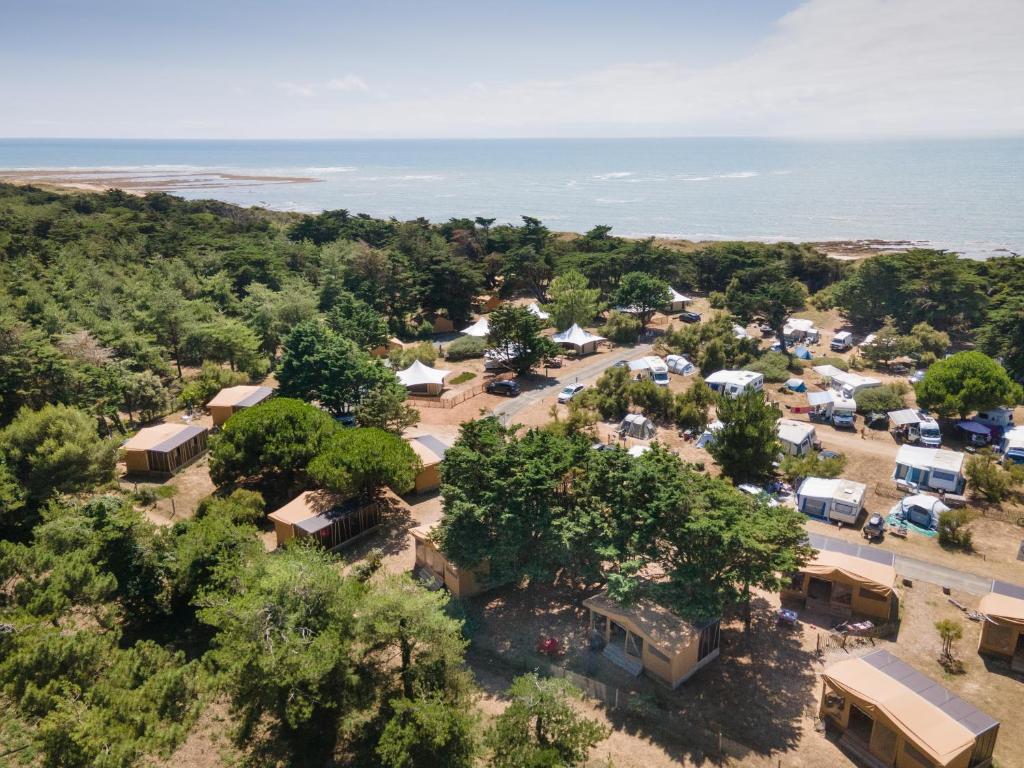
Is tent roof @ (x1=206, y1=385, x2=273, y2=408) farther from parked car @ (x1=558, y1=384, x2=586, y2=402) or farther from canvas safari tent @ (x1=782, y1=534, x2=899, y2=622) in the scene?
canvas safari tent @ (x1=782, y1=534, x2=899, y2=622)

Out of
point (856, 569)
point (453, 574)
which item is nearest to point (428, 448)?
point (453, 574)

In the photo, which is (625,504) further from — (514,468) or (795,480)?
(795,480)

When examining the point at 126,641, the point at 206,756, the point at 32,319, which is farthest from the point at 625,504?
the point at 32,319

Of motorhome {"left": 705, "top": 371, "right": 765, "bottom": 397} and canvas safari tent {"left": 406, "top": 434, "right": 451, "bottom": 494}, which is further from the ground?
motorhome {"left": 705, "top": 371, "right": 765, "bottom": 397}

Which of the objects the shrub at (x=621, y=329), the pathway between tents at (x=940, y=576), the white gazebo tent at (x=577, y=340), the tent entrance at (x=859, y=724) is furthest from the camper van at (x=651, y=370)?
the tent entrance at (x=859, y=724)

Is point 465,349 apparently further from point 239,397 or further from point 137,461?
point 137,461

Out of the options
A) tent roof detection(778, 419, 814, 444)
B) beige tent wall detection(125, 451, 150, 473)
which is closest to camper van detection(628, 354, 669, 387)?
tent roof detection(778, 419, 814, 444)

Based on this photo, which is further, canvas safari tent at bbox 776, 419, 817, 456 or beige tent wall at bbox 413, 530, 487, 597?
canvas safari tent at bbox 776, 419, 817, 456

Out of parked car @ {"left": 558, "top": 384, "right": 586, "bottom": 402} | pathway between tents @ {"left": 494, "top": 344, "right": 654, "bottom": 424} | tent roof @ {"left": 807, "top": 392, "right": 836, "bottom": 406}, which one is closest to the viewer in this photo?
tent roof @ {"left": 807, "top": 392, "right": 836, "bottom": 406}
